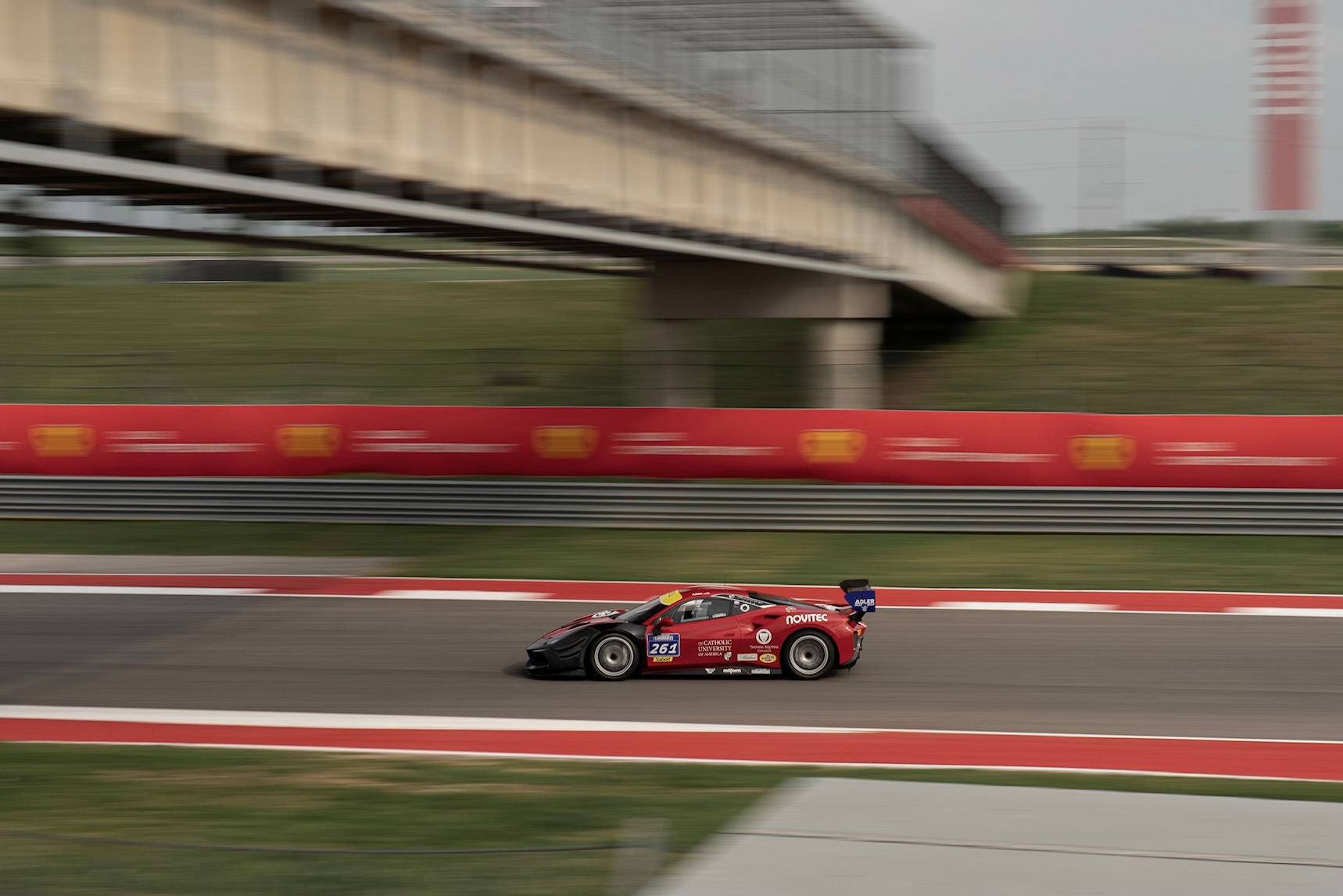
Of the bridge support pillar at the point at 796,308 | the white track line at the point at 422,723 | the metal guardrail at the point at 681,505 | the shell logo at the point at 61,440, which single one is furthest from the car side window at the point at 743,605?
the shell logo at the point at 61,440

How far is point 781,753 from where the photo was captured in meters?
9.57

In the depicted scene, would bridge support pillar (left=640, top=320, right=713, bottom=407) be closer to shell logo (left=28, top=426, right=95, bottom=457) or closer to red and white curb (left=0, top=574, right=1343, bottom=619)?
red and white curb (left=0, top=574, right=1343, bottom=619)

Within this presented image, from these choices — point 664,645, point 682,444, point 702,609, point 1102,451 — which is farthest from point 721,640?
point 1102,451

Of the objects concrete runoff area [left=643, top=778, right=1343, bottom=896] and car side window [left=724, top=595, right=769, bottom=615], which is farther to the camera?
car side window [left=724, top=595, right=769, bottom=615]

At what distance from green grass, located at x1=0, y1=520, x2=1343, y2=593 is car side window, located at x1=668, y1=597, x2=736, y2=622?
486 centimetres

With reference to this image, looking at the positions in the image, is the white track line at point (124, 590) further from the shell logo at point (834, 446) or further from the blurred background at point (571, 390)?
the shell logo at point (834, 446)

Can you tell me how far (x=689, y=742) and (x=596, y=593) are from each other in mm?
6085

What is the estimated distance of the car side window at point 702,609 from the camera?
11742 mm

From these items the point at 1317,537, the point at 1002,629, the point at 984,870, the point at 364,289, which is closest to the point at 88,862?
the point at 984,870

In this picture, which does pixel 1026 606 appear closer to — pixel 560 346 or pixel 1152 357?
pixel 1152 357

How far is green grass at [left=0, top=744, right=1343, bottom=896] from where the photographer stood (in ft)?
18.6

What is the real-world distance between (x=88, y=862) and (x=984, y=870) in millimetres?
3997

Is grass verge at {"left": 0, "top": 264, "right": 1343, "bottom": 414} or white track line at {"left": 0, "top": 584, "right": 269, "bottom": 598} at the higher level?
grass verge at {"left": 0, "top": 264, "right": 1343, "bottom": 414}

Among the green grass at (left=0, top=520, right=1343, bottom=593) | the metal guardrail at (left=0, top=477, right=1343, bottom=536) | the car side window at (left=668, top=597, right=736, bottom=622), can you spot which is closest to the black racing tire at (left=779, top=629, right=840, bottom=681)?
the car side window at (left=668, top=597, right=736, bottom=622)
